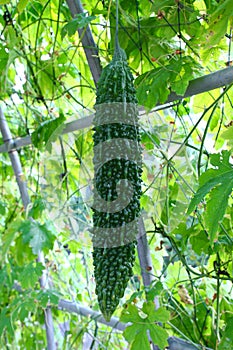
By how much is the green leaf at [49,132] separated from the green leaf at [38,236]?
32 cm

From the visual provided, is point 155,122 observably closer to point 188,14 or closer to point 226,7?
point 188,14

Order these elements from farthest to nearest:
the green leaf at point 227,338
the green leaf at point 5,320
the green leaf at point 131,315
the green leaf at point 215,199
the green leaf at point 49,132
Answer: the green leaf at point 5,320
the green leaf at point 49,132
the green leaf at point 131,315
the green leaf at point 227,338
the green leaf at point 215,199

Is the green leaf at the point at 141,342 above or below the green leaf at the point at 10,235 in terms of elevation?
below

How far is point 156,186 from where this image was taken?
1353mm

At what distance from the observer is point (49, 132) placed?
1.45 meters

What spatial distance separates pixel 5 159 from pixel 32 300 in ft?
2.67

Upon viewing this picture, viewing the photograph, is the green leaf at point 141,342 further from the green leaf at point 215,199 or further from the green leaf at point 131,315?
the green leaf at point 215,199

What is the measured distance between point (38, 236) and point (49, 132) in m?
0.39

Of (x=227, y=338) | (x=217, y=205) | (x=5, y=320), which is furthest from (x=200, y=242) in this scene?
(x=5, y=320)

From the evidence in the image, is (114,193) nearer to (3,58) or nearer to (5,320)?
(3,58)

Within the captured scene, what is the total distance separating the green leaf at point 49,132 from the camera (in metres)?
1.41

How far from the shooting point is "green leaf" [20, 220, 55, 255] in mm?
1661

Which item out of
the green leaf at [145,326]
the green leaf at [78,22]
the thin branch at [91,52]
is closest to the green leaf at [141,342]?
the green leaf at [145,326]

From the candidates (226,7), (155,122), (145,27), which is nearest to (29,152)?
(155,122)
